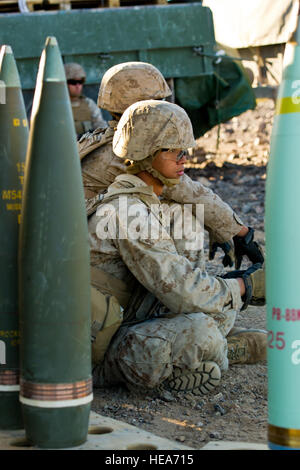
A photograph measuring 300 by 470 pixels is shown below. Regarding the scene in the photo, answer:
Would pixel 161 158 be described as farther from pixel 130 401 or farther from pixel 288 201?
pixel 288 201

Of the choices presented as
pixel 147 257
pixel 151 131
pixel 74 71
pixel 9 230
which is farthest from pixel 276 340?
pixel 74 71

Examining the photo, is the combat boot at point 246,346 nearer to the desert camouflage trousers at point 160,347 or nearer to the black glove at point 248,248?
the desert camouflage trousers at point 160,347

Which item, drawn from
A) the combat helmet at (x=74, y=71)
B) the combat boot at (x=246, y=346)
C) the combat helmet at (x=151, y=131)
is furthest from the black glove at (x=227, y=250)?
the combat helmet at (x=74, y=71)

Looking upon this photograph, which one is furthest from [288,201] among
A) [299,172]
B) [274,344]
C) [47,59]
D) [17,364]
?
[17,364]

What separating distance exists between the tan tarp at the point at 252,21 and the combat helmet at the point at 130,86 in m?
8.85

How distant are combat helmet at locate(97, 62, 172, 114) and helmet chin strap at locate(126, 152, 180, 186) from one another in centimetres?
100

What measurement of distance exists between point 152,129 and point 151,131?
11 mm

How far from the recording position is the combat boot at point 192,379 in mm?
4301

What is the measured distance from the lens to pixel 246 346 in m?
4.85

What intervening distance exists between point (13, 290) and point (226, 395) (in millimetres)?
1536

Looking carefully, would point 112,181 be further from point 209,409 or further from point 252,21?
point 252,21

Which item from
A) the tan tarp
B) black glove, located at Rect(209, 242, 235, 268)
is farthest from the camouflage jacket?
the tan tarp

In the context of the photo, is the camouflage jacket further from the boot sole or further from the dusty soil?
the dusty soil

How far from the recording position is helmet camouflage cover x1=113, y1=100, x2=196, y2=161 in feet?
13.7
